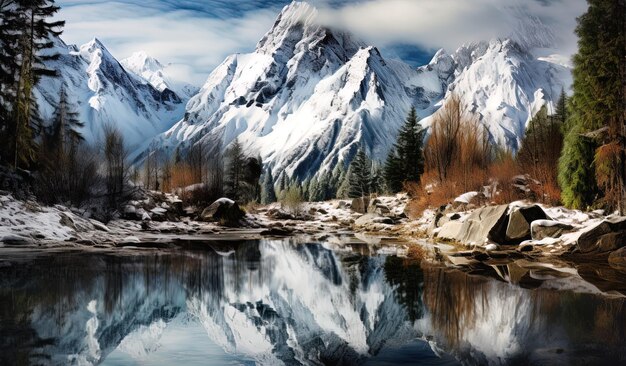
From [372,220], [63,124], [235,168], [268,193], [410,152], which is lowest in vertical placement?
[372,220]

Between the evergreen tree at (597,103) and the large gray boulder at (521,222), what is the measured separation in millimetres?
3504

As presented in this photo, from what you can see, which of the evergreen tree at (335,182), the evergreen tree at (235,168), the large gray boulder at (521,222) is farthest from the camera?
the evergreen tree at (335,182)

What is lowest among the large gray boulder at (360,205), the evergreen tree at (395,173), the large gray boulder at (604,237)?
the large gray boulder at (604,237)

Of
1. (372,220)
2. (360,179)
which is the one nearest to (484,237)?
(372,220)

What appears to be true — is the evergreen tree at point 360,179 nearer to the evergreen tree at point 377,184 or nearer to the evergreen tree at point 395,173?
the evergreen tree at point 377,184

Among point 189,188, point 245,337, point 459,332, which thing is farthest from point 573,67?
point 189,188

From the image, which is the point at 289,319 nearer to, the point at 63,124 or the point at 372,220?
the point at 372,220

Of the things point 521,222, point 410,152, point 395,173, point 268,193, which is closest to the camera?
point 521,222

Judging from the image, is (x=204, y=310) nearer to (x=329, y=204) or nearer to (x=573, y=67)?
Answer: (x=573, y=67)

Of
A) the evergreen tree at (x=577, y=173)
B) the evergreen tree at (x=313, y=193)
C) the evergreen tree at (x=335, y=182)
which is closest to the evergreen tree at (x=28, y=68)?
the evergreen tree at (x=577, y=173)

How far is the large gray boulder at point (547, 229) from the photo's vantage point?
20.8m

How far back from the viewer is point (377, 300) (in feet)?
38.9

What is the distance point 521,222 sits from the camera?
22.7 metres

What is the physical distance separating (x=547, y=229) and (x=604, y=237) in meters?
3.45
